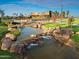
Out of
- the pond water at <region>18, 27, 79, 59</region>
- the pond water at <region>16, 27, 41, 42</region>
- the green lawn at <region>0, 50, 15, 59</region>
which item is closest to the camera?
the green lawn at <region>0, 50, 15, 59</region>

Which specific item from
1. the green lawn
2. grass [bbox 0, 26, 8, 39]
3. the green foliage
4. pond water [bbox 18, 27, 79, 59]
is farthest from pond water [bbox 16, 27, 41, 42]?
the green lawn

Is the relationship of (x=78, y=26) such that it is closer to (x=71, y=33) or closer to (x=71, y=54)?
(x=71, y=33)

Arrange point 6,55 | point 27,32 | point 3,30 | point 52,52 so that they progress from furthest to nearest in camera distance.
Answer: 1. point 27,32
2. point 3,30
3. point 52,52
4. point 6,55

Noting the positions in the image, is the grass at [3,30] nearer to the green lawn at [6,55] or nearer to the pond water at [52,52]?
the pond water at [52,52]

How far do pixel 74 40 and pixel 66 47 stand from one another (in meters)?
1.09

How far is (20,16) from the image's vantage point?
17.8 metres

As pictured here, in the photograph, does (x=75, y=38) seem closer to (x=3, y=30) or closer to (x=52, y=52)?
(x=52, y=52)

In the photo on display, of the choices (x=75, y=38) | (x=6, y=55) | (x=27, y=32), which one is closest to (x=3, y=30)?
(x=27, y=32)

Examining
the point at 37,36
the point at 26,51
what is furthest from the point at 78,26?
the point at 26,51

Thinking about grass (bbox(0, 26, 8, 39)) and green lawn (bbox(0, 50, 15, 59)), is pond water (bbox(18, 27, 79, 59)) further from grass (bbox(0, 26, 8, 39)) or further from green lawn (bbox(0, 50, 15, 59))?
grass (bbox(0, 26, 8, 39))

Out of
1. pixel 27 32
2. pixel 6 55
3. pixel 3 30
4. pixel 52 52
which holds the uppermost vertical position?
pixel 3 30

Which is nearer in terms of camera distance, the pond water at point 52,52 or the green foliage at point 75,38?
the pond water at point 52,52

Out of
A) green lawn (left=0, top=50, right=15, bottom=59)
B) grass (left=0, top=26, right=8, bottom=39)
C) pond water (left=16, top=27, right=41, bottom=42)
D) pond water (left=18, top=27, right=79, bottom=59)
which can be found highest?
grass (left=0, top=26, right=8, bottom=39)

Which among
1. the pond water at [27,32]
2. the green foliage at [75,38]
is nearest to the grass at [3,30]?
the pond water at [27,32]
